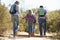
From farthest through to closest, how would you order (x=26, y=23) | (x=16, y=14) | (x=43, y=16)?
(x=26, y=23) < (x=43, y=16) < (x=16, y=14)

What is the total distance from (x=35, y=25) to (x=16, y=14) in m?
2.28

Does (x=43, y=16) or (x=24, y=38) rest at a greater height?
(x=43, y=16)

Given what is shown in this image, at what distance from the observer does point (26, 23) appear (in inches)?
639

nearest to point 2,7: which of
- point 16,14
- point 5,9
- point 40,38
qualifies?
point 5,9

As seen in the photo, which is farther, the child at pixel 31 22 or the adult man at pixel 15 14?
the child at pixel 31 22

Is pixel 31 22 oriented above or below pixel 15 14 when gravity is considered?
A: below

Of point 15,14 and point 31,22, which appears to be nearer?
point 15,14

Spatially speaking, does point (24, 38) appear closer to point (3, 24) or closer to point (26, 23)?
point (3, 24)

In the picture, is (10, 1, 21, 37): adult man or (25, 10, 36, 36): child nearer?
(10, 1, 21, 37): adult man

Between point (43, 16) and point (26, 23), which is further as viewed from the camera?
point (26, 23)

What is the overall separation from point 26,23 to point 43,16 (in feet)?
6.25

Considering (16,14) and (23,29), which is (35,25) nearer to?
(23,29)

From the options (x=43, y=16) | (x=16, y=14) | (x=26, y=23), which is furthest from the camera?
(x=26, y=23)

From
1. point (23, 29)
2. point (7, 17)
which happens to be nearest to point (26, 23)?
point (23, 29)
